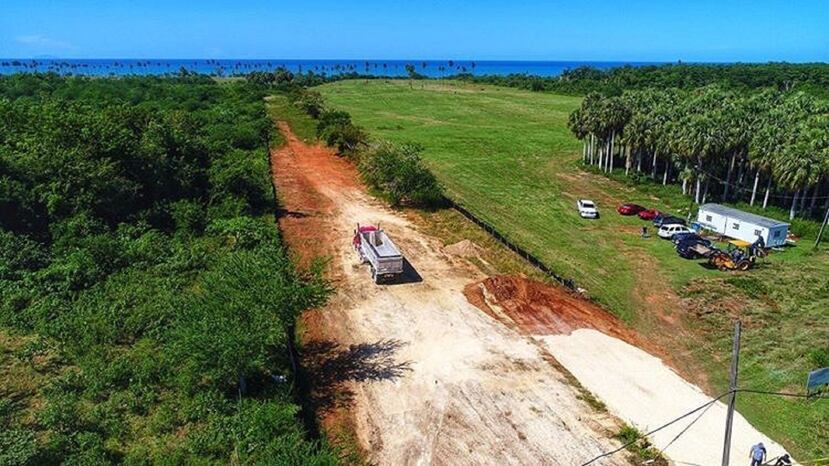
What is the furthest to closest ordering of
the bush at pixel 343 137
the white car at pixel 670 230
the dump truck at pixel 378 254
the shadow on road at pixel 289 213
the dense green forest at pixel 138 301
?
the bush at pixel 343 137 → the shadow on road at pixel 289 213 → the white car at pixel 670 230 → the dump truck at pixel 378 254 → the dense green forest at pixel 138 301

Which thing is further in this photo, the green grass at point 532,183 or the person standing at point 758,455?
the green grass at point 532,183

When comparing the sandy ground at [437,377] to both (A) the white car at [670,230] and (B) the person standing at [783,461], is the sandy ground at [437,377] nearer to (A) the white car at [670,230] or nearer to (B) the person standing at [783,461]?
(B) the person standing at [783,461]

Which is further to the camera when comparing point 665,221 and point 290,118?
point 290,118

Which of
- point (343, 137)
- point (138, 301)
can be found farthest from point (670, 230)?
point (343, 137)

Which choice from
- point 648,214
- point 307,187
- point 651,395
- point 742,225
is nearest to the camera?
point 651,395

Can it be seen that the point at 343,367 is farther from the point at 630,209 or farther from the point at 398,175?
the point at 630,209

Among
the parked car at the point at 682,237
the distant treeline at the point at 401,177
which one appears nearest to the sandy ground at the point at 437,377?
the distant treeline at the point at 401,177
